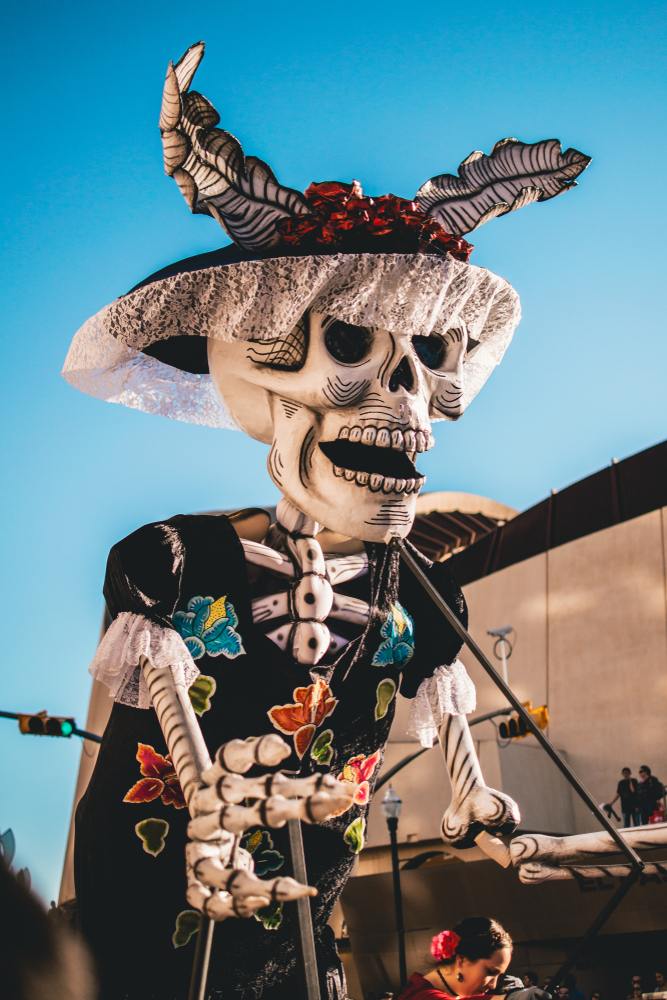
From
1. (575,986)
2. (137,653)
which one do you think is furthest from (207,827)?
(575,986)

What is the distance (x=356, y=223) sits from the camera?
2.41 m

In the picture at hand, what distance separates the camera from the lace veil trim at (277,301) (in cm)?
236

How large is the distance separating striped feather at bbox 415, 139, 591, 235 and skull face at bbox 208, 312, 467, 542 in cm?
48

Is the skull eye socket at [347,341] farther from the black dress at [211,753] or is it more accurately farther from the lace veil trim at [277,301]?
the black dress at [211,753]

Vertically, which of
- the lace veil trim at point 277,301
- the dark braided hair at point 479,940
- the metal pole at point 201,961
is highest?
the lace veil trim at point 277,301

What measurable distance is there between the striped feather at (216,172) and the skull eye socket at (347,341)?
0.30m

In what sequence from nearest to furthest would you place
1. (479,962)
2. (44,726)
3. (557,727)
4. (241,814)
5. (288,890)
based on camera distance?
(288,890), (241,814), (479,962), (44,726), (557,727)

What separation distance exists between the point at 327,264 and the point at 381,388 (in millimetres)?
367

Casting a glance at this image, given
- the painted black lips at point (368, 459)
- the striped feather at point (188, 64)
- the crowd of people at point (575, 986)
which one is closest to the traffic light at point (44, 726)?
the crowd of people at point (575, 986)

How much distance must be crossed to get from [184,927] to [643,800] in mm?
11761

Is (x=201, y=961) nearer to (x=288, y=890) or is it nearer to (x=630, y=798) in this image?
(x=288, y=890)

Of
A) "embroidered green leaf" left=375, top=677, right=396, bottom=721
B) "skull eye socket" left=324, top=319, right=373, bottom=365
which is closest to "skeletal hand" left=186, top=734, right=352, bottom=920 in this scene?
"embroidered green leaf" left=375, top=677, right=396, bottom=721

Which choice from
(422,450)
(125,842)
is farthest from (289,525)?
(125,842)

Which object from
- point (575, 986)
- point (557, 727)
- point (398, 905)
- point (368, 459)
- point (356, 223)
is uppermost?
point (356, 223)
